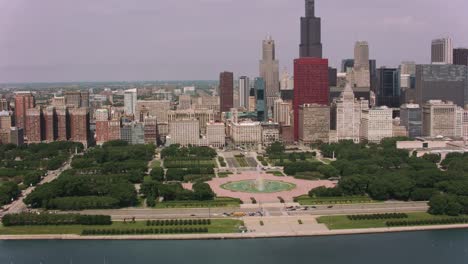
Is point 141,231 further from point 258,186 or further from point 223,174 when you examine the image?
point 223,174

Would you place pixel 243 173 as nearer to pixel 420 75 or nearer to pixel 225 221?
pixel 225 221

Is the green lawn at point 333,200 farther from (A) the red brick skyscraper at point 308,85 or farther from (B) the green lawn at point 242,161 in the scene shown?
(A) the red brick skyscraper at point 308,85

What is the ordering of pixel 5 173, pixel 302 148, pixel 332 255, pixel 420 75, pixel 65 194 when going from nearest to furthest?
pixel 332 255, pixel 65 194, pixel 5 173, pixel 302 148, pixel 420 75

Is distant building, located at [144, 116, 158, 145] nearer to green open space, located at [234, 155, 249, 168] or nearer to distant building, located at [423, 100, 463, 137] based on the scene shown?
green open space, located at [234, 155, 249, 168]

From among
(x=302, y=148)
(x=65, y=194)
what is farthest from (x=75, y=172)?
(x=302, y=148)

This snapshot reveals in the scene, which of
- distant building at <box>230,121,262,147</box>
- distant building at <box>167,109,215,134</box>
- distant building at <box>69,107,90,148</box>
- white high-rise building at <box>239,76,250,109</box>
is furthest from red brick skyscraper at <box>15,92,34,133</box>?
white high-rise building at <box>239,76,250,109</box>

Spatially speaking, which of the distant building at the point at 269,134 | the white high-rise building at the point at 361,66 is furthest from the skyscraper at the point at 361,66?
the distant building at the point at 269,134

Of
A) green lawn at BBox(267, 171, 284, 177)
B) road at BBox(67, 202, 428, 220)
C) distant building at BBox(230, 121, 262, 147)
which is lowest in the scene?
road at BBox(67, 202, 428, 220)
